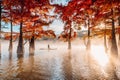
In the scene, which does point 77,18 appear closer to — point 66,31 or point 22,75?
point 66,31

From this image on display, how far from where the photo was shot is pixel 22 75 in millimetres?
18297

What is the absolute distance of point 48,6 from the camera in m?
42.8

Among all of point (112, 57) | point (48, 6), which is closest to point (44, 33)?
point (48, 6)

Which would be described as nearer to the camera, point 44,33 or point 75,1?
point 75,1

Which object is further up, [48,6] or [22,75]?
[48,6]

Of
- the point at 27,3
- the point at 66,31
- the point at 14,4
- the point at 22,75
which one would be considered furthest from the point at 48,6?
the point at 22,75

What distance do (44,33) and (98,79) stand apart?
29324 mm

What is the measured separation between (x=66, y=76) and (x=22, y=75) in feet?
10.2

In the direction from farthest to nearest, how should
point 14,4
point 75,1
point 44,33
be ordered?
1. point 44,33
2. point 14,4
3. point 75,1

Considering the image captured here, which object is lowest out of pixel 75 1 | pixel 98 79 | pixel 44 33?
pixel 98 79

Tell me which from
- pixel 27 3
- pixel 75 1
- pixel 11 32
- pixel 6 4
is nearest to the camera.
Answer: pixel 75 1

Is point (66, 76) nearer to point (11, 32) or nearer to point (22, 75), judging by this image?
point (22, 75)

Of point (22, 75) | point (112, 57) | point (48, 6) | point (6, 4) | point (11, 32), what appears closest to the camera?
point (22, 75)

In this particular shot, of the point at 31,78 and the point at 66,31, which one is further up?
the point at 66,31
